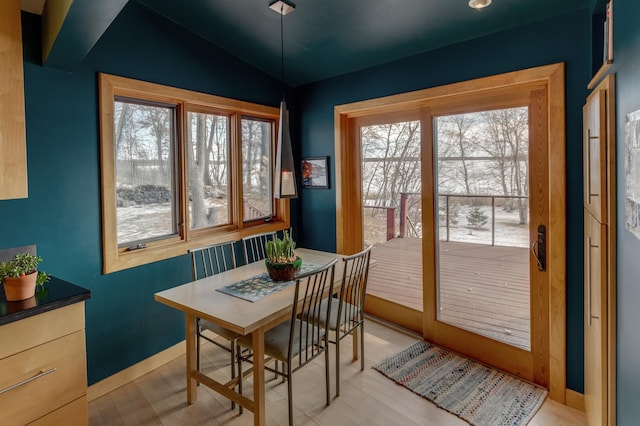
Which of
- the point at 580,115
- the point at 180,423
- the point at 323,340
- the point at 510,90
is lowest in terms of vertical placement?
the point at 180,423

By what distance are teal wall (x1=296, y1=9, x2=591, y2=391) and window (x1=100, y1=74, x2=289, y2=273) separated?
1.09m

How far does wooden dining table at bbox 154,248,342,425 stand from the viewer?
1.91 metres

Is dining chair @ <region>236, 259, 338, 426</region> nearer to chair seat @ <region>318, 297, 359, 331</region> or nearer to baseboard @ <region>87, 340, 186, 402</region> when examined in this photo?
chair seat @ <region>318, 297, 359, 331</region>

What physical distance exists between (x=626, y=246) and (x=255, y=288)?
73.3 inches

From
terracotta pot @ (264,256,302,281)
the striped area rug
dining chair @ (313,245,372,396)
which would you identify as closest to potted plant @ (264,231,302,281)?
terracotta pot @ (264,256,302,281)

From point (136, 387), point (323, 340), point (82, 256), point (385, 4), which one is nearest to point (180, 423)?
point (136, 387)

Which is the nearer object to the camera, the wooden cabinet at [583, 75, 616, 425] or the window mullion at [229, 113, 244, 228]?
the wooden cabinet at [583, 75, 616, 425]

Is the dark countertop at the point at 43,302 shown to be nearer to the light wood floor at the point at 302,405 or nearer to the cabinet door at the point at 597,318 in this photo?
the light wood floor at the point at 302,405

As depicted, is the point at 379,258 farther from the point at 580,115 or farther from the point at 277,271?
the point at 580,115

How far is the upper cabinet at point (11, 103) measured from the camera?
1.75 metres

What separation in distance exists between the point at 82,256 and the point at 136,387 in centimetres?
100

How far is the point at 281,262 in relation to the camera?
8.18 ft

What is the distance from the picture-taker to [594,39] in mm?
2133

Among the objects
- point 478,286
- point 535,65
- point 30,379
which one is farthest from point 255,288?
point 535,65
